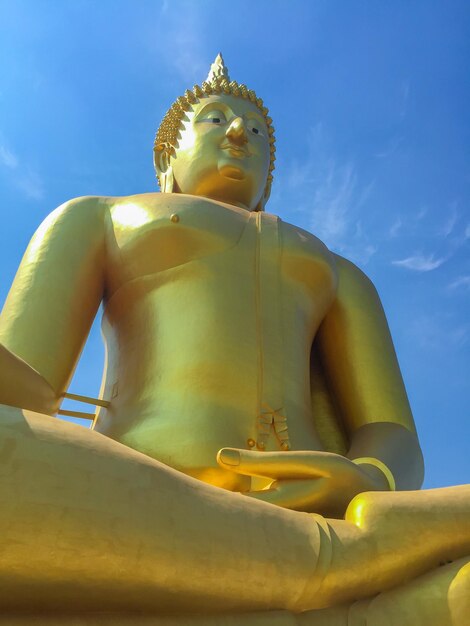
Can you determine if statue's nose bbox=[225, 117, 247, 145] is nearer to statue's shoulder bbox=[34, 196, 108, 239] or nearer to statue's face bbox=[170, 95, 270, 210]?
statue's face bbox=[170, 95, 270, 210]

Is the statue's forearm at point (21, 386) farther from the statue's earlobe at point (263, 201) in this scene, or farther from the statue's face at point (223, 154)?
the statue's earlobe at point (263, 201)

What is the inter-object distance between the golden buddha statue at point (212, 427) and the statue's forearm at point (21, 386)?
1 centimetres

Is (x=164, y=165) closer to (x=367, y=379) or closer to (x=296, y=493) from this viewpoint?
(x=367, y=379)

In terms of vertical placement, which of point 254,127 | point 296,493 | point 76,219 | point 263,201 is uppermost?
point 254,127

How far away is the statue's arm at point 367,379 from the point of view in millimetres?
3490

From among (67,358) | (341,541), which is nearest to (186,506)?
(341,541)

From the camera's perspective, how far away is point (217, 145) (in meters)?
4.55

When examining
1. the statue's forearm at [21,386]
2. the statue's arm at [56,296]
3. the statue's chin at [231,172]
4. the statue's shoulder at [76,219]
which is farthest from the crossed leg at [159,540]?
the statue's chin at [231,172]

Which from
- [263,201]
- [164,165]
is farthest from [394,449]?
[164,165]

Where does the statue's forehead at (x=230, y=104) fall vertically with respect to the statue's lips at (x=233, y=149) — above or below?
above

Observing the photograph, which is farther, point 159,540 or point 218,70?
point 218,70

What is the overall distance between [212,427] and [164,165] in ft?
7.80

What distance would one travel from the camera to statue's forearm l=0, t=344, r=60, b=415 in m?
2.71

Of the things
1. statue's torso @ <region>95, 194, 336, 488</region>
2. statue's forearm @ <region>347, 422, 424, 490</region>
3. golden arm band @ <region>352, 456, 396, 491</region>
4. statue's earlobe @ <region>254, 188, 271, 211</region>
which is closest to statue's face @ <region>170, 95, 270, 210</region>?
statue's earlobe @ <region>254, 188, 271, 211</region>
